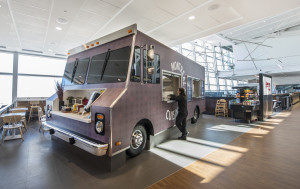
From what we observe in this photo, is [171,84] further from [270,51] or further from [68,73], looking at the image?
[270,51]

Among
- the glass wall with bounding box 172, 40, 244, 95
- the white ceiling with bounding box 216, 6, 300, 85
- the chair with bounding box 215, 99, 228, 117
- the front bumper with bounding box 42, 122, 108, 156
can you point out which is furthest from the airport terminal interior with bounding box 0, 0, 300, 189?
the white ceiling with bounding box 216, 6, 300, 85

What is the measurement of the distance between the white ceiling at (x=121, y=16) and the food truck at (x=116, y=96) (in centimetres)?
141

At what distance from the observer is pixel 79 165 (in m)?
2.70

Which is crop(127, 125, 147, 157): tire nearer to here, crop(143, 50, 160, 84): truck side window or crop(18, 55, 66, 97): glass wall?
crop(143, 50, 160, 84): truck side window

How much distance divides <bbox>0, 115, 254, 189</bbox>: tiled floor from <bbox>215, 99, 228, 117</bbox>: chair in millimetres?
4476

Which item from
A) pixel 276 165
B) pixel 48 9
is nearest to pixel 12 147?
pixel 48 9

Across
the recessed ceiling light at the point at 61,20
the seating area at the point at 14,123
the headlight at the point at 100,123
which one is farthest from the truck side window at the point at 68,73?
the headlight at the point at 100,123

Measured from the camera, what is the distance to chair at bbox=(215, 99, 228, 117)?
26.2 ft

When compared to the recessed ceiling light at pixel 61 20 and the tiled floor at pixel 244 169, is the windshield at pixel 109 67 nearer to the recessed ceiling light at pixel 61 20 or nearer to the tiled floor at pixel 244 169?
the tiled floor at pixel 244 169

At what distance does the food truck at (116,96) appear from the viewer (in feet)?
7.76

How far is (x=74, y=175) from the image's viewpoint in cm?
237

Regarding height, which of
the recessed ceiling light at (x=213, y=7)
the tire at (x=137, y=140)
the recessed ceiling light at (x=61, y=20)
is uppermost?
the recessed ceiling light at (x=213, y=7)

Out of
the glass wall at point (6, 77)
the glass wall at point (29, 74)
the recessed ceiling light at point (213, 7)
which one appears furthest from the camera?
the glass wall at point (29, 74)

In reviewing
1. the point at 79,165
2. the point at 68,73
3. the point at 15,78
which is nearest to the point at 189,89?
the point at 68,73
